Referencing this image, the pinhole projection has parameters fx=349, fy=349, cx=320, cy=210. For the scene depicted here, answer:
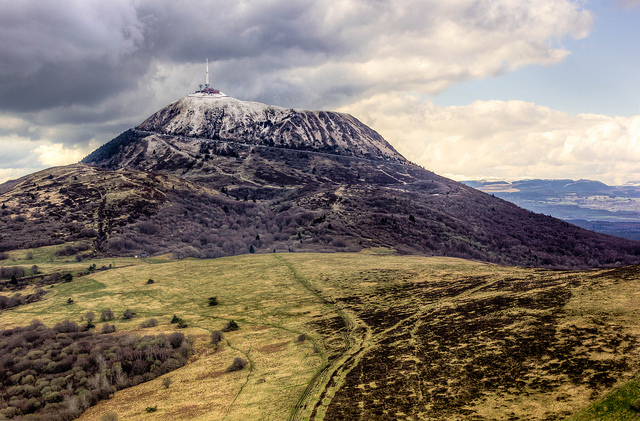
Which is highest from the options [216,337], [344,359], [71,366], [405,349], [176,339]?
[405,349]

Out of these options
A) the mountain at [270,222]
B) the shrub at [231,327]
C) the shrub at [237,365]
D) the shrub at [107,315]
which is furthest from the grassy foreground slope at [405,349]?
the mountain at [270,222]

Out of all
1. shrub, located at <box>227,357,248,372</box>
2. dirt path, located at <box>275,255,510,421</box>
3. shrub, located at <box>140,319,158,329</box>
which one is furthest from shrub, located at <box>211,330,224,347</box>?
dirt path, located at <box>275,255,510,421</box>

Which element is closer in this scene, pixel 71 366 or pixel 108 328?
pixel 71 366

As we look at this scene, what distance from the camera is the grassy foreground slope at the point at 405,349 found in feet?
39.9

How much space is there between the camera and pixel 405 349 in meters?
18.0

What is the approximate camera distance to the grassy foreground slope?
12172mm

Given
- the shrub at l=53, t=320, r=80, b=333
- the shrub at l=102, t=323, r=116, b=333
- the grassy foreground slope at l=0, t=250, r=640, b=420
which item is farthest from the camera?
the shrub at l=102, t=323, r=116, b=333

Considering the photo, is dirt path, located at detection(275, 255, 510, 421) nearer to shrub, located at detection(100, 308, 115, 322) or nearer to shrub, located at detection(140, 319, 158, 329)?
shrub, located at detection(140, 319, 158, 329)

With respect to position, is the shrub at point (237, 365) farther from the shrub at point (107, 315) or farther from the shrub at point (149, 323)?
the shrub at point (107, 315)

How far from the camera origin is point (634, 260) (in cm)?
8925

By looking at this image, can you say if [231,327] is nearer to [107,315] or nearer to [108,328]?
[108,328]

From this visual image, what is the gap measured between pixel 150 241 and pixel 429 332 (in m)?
63.5

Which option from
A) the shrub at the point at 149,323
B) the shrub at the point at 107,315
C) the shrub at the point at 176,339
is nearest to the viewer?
the shrub at the point at 176,339

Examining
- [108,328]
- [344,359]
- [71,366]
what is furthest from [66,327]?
[344,359]
